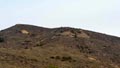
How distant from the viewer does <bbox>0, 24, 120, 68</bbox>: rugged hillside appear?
37844mm

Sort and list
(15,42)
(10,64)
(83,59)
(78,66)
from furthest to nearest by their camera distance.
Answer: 1. (15,42)
2. (83,59)
3. (78,66)
4. (10,64)

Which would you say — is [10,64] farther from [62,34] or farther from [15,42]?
[62,34]

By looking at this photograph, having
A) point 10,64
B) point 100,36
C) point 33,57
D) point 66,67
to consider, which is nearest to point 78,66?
point 66,67

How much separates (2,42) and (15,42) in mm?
1956

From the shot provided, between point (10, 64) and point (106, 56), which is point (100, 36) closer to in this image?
point (106, 56)

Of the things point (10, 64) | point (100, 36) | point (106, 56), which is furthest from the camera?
point (100, 36)

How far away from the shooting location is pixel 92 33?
56.1 meters

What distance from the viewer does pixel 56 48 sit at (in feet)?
146

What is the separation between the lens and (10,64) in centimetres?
3531

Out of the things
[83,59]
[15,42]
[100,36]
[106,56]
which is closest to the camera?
[83,59]

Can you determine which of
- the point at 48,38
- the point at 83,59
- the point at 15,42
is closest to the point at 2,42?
the point at 15,42

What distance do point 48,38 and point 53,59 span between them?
11.4 metres

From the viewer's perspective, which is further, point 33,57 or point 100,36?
point 100,36

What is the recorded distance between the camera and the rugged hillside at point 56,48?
37.8m
